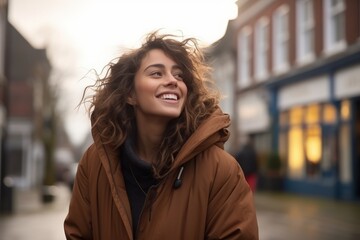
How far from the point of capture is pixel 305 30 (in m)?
22.1

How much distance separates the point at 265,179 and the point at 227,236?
Answer: 2189 cm

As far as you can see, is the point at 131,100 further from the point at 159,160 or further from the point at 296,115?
the point at 296,115

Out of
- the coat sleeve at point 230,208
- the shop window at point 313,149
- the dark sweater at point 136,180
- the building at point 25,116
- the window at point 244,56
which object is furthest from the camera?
the building at point 25,116

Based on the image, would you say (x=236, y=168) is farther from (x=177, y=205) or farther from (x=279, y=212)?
(x=279, y=212)

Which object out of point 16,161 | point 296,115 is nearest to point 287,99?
point 296,115

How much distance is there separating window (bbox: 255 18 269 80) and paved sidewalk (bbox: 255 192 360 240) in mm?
8356

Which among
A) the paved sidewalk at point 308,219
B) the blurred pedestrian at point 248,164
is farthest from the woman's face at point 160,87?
the blurred pedestrian at point 248,164

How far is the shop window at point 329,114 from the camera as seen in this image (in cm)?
1962

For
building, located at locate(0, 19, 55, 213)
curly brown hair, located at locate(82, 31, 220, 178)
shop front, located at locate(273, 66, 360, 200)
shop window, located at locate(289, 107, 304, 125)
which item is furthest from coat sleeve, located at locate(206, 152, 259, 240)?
building, located at locate(0, 19, 55, 213)

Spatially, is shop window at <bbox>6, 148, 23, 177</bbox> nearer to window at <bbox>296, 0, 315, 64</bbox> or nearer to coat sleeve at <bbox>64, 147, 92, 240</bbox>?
window at <bbox>296, 0, 315, 64</bbox>

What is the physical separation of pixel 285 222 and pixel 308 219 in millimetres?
859

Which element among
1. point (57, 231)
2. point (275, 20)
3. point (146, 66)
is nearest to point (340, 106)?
point (275, 20)

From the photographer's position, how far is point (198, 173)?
9.11 ft

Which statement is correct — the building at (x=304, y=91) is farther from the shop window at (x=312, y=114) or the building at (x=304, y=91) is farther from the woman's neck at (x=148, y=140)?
the woman's neck at (x=148, y=140)
